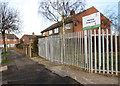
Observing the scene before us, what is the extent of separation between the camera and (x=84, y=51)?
215 inches

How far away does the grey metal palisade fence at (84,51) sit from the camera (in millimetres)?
4521

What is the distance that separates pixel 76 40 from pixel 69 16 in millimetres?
6394

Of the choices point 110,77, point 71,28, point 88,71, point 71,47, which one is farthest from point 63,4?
point 71,28

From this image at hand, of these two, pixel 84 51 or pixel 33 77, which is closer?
pixel 33 77

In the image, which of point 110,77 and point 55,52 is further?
point 55,52

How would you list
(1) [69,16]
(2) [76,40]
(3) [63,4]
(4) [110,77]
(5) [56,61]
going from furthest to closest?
(1) [69,16]
(3) [63,4]
(5) [56,61]
(2) [76,40]
(4) [110,77]

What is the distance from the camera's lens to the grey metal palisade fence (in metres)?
4.52

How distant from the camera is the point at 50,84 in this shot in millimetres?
3738

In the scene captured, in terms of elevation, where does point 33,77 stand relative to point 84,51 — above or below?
below

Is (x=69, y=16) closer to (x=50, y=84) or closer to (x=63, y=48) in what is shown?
(x=63, y=48)

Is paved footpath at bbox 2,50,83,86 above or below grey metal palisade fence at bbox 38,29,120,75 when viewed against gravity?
below

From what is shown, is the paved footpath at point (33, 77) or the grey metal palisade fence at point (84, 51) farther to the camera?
the grey metal palisade fence at point (84, 51)

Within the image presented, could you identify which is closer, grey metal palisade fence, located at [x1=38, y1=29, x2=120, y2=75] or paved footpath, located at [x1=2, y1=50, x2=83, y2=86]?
paved footpath, located at [x1=2, y1=50, x2=83, y2=86]

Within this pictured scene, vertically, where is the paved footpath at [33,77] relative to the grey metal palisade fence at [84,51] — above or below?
below
